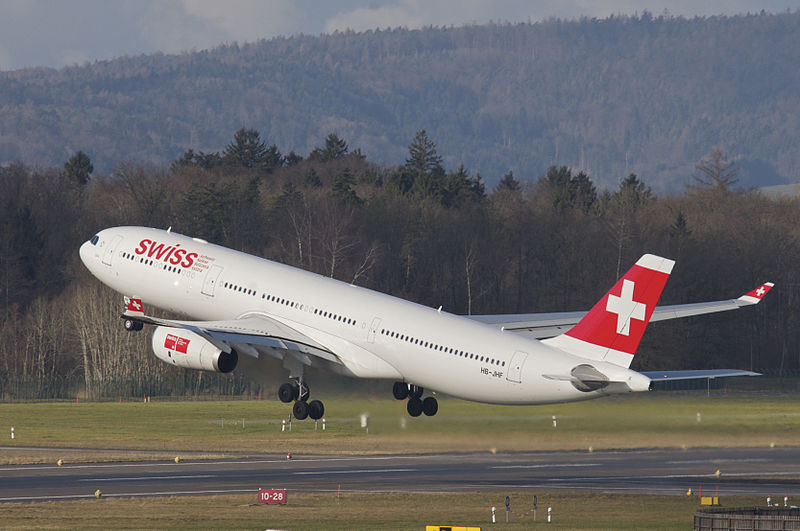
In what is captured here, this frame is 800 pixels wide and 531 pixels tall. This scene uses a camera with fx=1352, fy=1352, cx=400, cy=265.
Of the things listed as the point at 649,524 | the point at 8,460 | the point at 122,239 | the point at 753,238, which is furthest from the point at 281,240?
the point at 649,524

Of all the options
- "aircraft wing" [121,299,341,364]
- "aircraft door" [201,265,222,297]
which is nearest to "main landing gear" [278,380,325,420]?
"aircraft wing" [121,299,341,364]

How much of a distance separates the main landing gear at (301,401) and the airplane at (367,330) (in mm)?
59

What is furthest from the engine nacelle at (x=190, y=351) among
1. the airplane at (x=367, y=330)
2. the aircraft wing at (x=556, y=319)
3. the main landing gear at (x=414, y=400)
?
the aircraft wing at (x=556, y=319)

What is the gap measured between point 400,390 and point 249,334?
771cm

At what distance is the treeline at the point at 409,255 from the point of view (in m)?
124

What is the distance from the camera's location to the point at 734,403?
89562 millimetres

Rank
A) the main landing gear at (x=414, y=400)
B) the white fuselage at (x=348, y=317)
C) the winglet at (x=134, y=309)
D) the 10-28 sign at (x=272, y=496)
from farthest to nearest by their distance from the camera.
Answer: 1. the 10-28 sign at (x=272, y=496)
2. the main landing gear at (x=414, y=400)
3. the winglet at (x=134, y=309)
4. the white fuselage at (x=348, y=317)

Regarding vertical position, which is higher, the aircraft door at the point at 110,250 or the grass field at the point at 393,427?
the aircraft door at the point at 110,250

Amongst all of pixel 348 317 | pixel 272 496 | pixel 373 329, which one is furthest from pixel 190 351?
pixel 272 496

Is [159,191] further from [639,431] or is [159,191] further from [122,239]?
[639,431]

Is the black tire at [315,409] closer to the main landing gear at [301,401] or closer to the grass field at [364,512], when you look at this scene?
the main landing gear at [301,401]

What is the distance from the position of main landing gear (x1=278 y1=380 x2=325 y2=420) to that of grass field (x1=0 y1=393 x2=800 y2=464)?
306 cm

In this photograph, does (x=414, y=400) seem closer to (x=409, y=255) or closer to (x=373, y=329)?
(x=373, y=329)

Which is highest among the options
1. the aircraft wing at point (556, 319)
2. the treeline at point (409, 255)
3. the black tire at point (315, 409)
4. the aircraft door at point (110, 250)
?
the treeline at point (409, 255)
